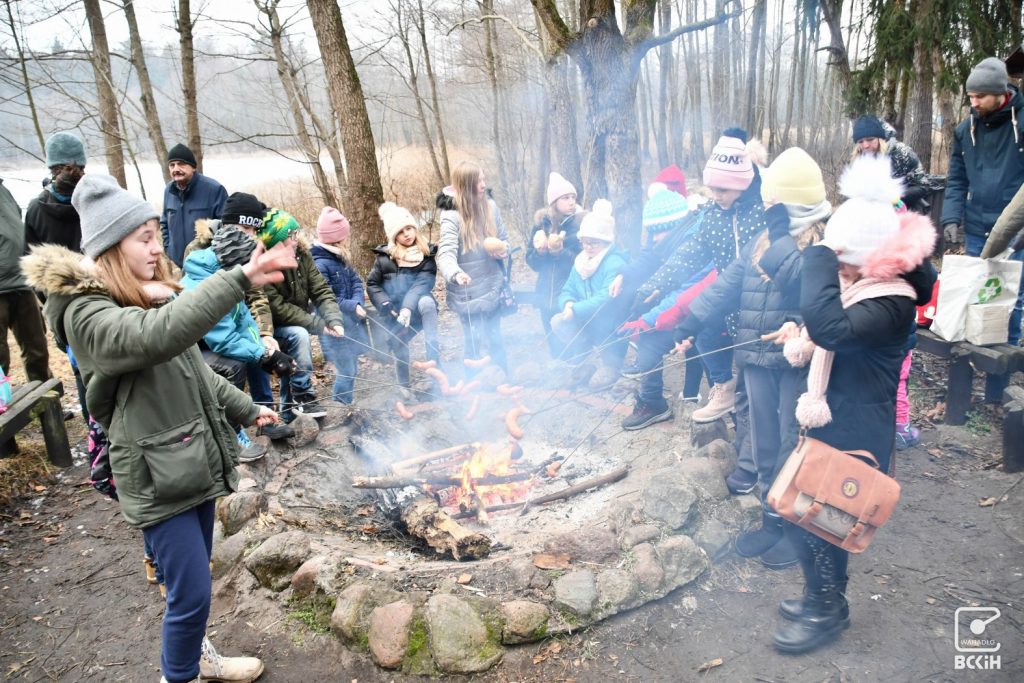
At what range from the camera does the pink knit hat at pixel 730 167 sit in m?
3.89

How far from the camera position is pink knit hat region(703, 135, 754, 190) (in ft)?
12.8

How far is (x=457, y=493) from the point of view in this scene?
456 centimetres

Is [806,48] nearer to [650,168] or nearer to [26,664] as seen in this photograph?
[650,168]

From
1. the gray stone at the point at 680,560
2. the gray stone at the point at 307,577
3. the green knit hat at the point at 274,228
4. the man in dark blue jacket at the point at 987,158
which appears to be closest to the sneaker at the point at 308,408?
the green knit hat at the point at 274,228

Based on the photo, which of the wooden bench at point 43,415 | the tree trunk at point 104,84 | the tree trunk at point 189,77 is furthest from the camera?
the tree trunk at point 104,84

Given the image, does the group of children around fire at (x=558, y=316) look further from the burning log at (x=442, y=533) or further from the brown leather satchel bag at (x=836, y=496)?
the burning log at (x=442, y=533)

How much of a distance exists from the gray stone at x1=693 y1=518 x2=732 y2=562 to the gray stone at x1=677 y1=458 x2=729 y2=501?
0.17 meters

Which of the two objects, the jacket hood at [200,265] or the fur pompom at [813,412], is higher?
the jacket hood at [200,265]

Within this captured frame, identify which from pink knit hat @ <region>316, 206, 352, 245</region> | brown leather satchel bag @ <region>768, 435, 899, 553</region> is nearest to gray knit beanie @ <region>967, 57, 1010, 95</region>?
brown leather satchel bag @ <region>768, 435, 899, 553</region>

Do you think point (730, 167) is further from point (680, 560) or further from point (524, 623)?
point (524, 623)

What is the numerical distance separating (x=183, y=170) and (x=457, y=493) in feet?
13.1

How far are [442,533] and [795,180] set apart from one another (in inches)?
108

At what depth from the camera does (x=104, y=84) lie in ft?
33.8

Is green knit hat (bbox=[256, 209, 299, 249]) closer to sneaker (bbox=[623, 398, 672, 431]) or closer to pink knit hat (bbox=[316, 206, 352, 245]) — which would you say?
pink knit hat (bbox=[316, 206, 352, 245])
